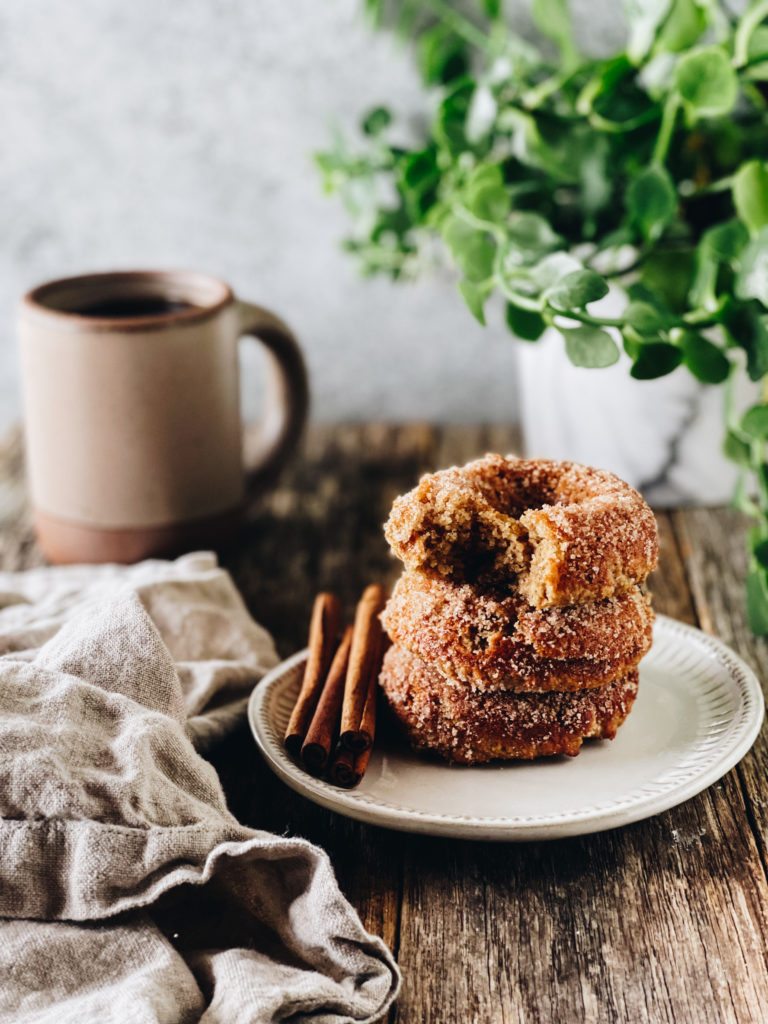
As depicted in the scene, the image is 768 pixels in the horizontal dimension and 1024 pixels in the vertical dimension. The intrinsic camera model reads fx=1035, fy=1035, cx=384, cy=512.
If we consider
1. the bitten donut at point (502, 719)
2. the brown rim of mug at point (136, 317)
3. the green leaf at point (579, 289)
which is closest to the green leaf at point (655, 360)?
the green leaf at point (579, 289)

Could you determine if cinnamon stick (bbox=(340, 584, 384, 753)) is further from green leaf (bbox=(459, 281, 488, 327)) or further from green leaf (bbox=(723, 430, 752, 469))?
green leaf (bbox=(723, 430, 752, 469))

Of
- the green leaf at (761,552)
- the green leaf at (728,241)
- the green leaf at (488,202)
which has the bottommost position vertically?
the green leaf at (761,552)

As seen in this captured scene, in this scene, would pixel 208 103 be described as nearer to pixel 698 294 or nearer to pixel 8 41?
pixel 8 41

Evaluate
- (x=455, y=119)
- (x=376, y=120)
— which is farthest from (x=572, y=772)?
(x=376, y=120)

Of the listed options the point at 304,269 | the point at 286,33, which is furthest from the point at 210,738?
the point at 286,33

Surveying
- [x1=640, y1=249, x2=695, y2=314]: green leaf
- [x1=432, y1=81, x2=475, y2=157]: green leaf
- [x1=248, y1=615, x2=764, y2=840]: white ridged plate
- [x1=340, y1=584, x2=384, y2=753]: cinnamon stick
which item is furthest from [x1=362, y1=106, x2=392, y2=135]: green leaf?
[x1=248, y1=615, x2=764, y2=840]: white ridged plate

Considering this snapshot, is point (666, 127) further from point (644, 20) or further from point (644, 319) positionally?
point (644, 319)

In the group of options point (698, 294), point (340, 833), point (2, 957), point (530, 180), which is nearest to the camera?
point (2, 957)

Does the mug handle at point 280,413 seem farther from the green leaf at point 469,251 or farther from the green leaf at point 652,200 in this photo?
the green leaf at point 652,200
